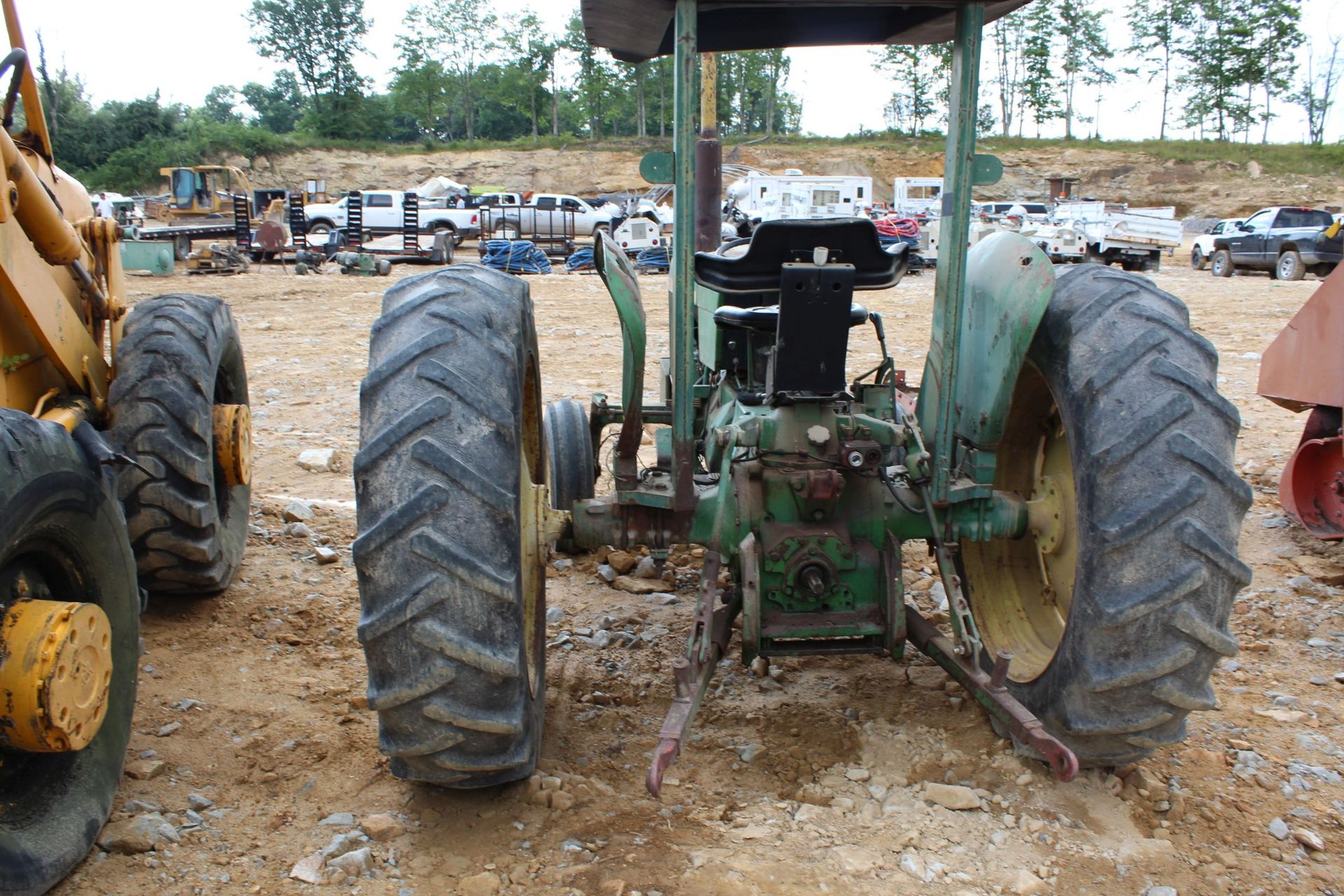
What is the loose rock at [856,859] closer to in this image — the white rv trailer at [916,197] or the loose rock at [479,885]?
the loose rock at [479,885]

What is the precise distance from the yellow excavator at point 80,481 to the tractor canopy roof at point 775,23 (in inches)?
74.6

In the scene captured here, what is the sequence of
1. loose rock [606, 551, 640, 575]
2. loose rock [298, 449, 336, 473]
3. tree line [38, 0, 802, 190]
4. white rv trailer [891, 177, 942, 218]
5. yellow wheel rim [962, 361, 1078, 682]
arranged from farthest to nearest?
1. tree line [38, 0, 802, 190]
2. white rv trailer [891, 177, 942, 218]
3. loose rock [298, 449, 336, 473]
4. loose rock [606, 551, 640, 575]
5. yellow wheel rim [962, 361, 1078, 682]

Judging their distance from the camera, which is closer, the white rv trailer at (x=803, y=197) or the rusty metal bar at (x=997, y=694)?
the rusty metal bar at (x=997, y=694)

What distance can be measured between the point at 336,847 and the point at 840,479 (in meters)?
1.69

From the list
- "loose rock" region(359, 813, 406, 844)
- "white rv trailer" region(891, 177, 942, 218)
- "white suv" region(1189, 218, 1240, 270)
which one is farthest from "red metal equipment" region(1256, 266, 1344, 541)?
"white rv trailer" region(891, 177, 942, 218)

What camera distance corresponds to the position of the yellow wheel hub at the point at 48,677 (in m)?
2.30

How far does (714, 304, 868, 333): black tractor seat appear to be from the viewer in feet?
11.2

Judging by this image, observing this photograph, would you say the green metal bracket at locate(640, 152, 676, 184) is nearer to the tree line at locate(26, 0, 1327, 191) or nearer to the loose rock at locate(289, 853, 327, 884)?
the loose rock at locate(289, 853, 327, 884)

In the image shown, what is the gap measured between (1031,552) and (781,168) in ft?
156

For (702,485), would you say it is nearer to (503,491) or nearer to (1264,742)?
(503,491)

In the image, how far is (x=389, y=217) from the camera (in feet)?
103

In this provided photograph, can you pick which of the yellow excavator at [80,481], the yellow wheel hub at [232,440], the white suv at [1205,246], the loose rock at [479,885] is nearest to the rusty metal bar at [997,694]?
the loose rock at [479,885]

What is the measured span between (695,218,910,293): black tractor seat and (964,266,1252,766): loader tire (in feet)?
1.88

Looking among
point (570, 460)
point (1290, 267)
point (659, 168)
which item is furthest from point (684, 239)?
point (1290, 267)
